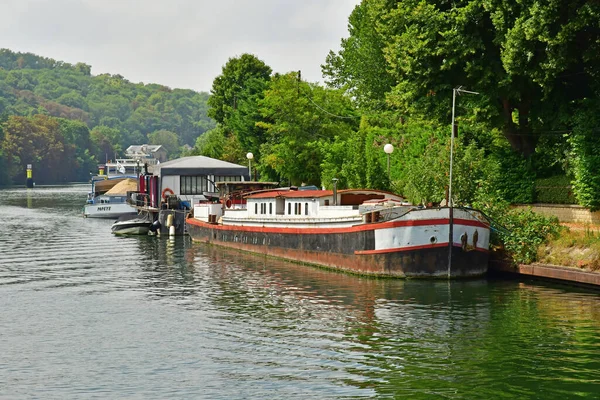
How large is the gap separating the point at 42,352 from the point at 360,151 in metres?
39.7

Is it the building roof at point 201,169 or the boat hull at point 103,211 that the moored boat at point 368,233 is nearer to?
the building roof at point 201,169

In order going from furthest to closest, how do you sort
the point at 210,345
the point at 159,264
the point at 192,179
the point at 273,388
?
the point at 192,179
the point at 159,264
the point at 210,345
the point at 273,388

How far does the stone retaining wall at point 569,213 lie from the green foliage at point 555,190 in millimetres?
318

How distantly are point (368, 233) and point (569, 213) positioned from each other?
1025 cm

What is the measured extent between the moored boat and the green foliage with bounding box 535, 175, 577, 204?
5889 millimetres

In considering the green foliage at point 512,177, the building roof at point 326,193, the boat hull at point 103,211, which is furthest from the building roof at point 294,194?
the boat hull at point 103,211

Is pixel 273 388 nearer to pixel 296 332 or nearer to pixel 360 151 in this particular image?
pixel 296 332

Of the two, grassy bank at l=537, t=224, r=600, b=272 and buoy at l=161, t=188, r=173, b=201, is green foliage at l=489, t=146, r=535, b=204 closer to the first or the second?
grassy bank at l=537, t=224, r=600, b=272

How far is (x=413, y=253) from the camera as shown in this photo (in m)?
39.0

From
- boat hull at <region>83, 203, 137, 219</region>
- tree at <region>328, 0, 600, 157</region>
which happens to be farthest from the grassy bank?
boat hull at <region>83, 203, 137, 219</region>

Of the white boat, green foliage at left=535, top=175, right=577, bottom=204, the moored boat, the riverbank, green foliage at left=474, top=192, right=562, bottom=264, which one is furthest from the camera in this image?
the white boat

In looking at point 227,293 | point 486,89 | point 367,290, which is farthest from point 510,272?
point 227,293

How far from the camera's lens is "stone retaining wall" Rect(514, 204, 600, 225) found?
4097 centimetres

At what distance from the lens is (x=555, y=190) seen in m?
44.2
